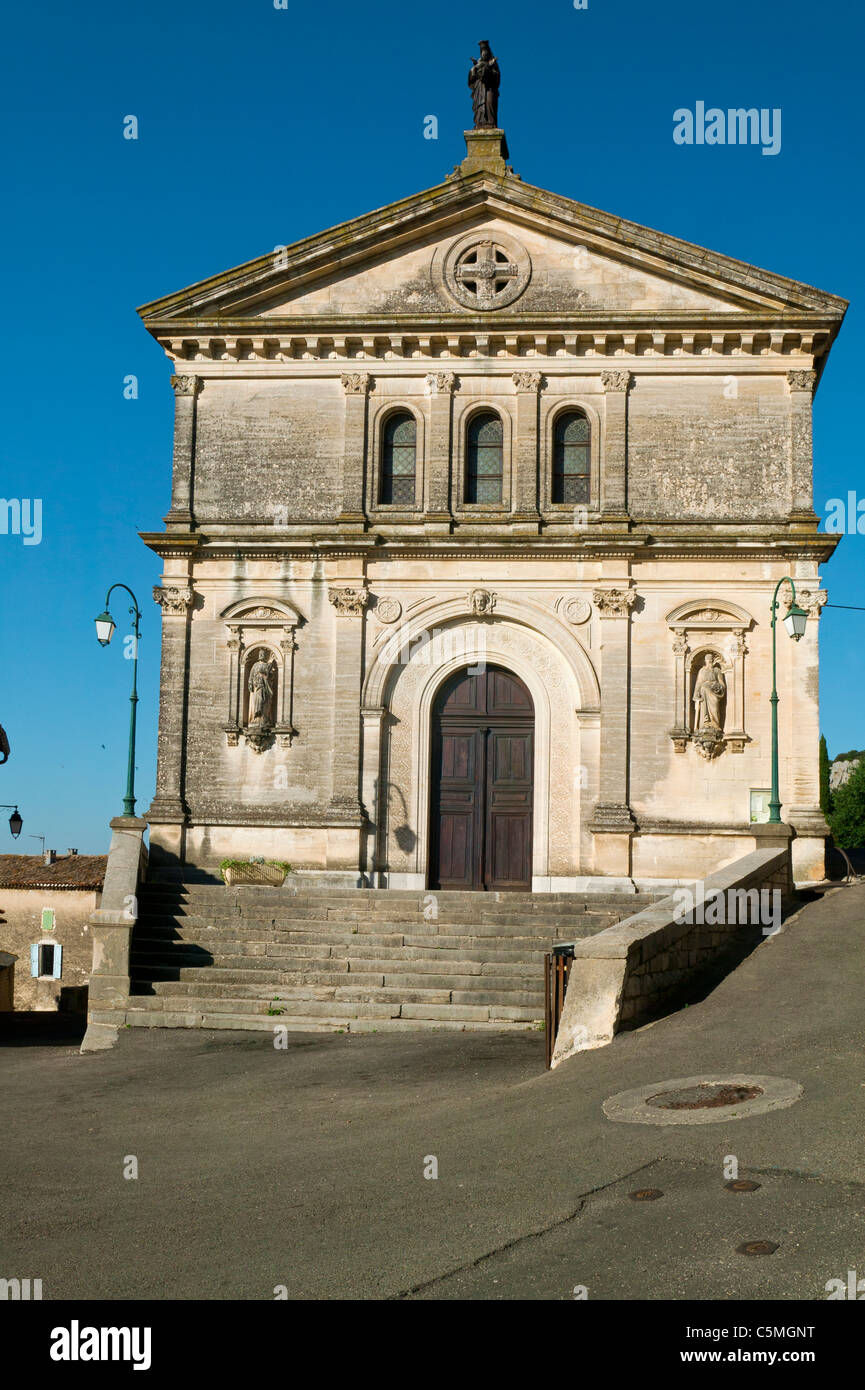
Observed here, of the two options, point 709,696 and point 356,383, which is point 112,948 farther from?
point 356,383

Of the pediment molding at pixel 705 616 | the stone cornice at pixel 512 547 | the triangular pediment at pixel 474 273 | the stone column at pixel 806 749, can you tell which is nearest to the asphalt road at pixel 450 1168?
the stone column at pixel 806 749

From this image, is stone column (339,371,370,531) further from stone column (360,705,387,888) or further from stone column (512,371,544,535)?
stone column (360,705,387,888)

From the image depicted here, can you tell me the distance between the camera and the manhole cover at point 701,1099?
839 cm

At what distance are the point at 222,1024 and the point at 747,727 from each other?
32.1 feet

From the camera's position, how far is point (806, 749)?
66.6 ft

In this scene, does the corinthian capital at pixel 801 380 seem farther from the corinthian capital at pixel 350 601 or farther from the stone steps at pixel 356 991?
the stone steps at pixel 356 991

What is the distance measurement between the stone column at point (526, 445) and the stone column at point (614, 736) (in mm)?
1970

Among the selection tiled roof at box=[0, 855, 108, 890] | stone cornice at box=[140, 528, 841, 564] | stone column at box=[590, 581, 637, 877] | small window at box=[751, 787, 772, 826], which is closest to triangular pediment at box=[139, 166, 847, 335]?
stone cornice at box=[140, 528, 841, 564]

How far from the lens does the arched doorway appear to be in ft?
69.7

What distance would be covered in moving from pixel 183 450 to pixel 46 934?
23.4 metres

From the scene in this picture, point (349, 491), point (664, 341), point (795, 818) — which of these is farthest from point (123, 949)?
point (664, 341)

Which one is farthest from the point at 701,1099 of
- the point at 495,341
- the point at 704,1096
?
the point at 495,341
